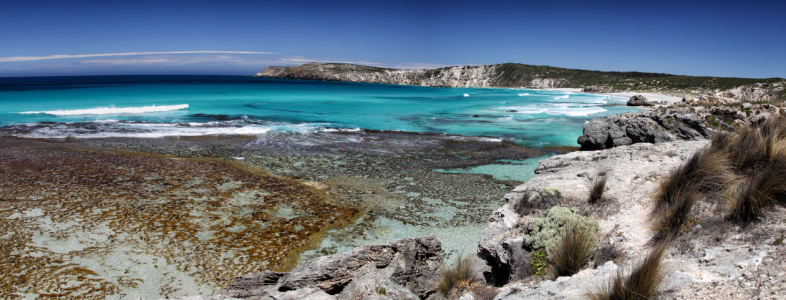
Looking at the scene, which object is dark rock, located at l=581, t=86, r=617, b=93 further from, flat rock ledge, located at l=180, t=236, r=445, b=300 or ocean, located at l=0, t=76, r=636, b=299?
flat rock ledge, located at l=180, t=236, r=445, b=300

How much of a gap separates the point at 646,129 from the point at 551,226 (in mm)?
12801

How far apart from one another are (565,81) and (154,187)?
116891mm

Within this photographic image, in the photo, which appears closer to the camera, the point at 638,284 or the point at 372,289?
the point at 638,284

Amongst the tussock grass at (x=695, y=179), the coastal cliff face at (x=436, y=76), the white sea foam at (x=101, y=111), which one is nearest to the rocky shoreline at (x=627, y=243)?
the tussock grass at (x=695, y=179)

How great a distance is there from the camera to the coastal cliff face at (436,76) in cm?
11870

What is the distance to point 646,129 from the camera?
14844mm

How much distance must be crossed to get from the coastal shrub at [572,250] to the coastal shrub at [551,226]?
0.14m

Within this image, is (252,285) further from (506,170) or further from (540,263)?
(506,170)

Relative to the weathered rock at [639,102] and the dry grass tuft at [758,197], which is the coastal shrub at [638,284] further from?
the weathered rock at [639,102]

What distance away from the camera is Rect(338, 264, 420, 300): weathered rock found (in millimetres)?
4129

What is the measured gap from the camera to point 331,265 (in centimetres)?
464

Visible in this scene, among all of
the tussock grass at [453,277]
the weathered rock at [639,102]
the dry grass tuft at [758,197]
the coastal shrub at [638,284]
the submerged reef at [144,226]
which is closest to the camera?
the coastal shrub at [638,284]

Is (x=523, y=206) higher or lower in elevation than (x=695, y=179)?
lower

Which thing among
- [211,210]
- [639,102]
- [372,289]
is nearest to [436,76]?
[639,102]
